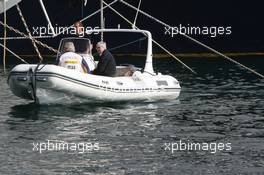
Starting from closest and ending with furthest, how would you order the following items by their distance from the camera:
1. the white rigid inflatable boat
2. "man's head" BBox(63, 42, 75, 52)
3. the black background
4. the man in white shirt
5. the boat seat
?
the white rigid inflatable boat, the man in white shirt, "man's head" BBox(63, 42, 75, 52), the boat seat, the black background

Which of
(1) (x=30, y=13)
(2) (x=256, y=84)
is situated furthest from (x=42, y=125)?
(1) (x=30, y=13)

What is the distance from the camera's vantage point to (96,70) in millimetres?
28625

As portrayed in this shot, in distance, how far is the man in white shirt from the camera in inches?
1094

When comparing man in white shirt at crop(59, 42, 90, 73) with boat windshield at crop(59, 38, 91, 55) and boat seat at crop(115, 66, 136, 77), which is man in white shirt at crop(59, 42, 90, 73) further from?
boat seat at crop(115, 66, 136, 77)

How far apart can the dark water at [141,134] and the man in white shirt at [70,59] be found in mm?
1221

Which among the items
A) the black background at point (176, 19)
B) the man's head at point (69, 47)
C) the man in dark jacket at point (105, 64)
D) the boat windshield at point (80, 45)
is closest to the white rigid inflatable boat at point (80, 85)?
the man in dark jacket at point (105, 64)

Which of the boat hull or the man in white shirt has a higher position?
the man in white shirt

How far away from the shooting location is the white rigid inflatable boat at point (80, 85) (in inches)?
1064

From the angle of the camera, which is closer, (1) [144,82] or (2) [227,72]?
(1) [144,82]

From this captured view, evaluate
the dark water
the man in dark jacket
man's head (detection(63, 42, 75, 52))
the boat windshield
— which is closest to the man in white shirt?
man's head (detection(63, 42, 75, 52))

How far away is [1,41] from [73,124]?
89.4 ft

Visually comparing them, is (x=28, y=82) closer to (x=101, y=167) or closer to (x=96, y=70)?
(x=96, y=70)

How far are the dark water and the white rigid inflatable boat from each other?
0.31 m

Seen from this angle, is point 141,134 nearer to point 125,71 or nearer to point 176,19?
point 125,71
